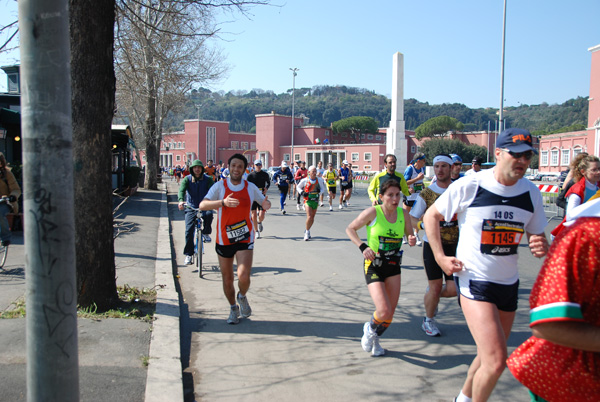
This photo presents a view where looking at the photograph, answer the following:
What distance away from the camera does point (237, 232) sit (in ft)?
18.9

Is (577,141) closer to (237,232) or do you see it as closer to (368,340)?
(237,232)

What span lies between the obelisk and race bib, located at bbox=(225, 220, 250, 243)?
2791 centimetres

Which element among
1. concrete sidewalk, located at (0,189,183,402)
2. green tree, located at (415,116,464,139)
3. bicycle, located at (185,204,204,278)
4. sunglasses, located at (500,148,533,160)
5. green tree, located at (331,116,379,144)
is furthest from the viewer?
green tree, located at (331,116,379,144)

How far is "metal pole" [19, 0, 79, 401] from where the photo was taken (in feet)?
→ 7.82

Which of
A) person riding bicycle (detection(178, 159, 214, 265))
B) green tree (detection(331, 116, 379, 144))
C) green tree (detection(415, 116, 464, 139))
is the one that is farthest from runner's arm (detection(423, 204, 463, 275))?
green tree (detection(331, 116, 379, 144))

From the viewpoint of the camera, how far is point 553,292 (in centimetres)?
188

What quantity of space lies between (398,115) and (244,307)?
2948 centimetres

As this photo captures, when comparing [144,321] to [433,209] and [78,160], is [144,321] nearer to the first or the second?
[78,160]

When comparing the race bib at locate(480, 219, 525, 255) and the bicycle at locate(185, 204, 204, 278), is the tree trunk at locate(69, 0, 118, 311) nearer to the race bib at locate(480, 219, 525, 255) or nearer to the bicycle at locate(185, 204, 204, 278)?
the bicycle at locate(185, 204, 204, 278)

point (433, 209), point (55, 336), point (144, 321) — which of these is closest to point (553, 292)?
point (433, 209)

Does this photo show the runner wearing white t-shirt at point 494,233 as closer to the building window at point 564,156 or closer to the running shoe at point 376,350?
the running shoe at point 376,350

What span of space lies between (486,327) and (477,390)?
0.40m

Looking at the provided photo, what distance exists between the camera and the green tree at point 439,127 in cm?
9969

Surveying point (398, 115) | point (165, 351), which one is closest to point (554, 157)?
point (398, 115)
